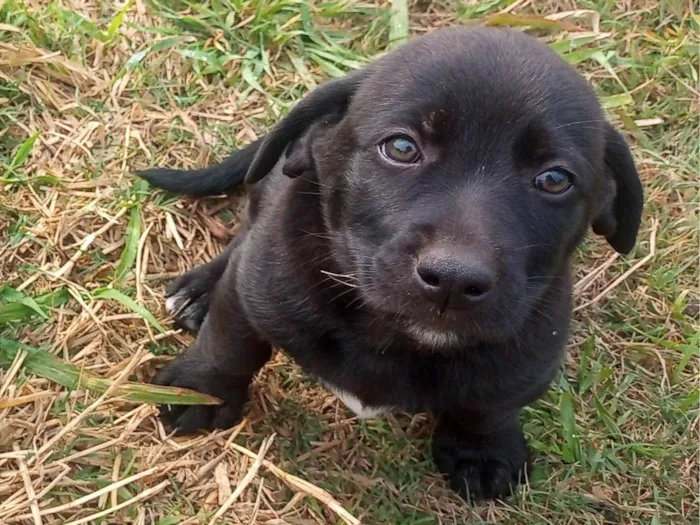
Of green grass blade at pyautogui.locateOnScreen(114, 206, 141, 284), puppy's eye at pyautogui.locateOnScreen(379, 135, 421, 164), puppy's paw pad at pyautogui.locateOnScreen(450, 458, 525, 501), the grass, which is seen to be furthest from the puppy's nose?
green grass blade at pyautogui.locateOnScreen(114, 206, 141, 284)

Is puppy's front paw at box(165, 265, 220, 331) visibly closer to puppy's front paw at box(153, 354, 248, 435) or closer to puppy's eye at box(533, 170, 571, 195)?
puppy's front paw at box(153, 354, 248, 435)

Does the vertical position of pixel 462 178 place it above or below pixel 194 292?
above

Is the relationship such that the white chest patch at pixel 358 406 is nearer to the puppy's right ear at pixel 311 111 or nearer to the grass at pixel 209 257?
the grass at pixel 209 257

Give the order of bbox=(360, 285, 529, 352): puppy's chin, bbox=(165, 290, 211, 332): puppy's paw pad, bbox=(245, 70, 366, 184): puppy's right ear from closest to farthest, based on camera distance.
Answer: bbox=(360, 285, 529, 352): puppy's chin → bbox=(245, 70, 366, 184): puppy's right ear → bbox=(165, 290, 211, 332): puppy's paw pad

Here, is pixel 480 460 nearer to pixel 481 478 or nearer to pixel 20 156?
pixel 481 478

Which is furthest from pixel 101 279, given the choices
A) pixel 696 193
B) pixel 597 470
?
pixel 696 193

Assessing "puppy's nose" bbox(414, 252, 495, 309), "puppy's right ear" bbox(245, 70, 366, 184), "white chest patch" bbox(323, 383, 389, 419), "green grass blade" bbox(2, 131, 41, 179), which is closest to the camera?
"puppy's nose" bbox(414, 252, 495, 309)

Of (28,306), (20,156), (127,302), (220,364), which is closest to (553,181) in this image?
(220,364)
